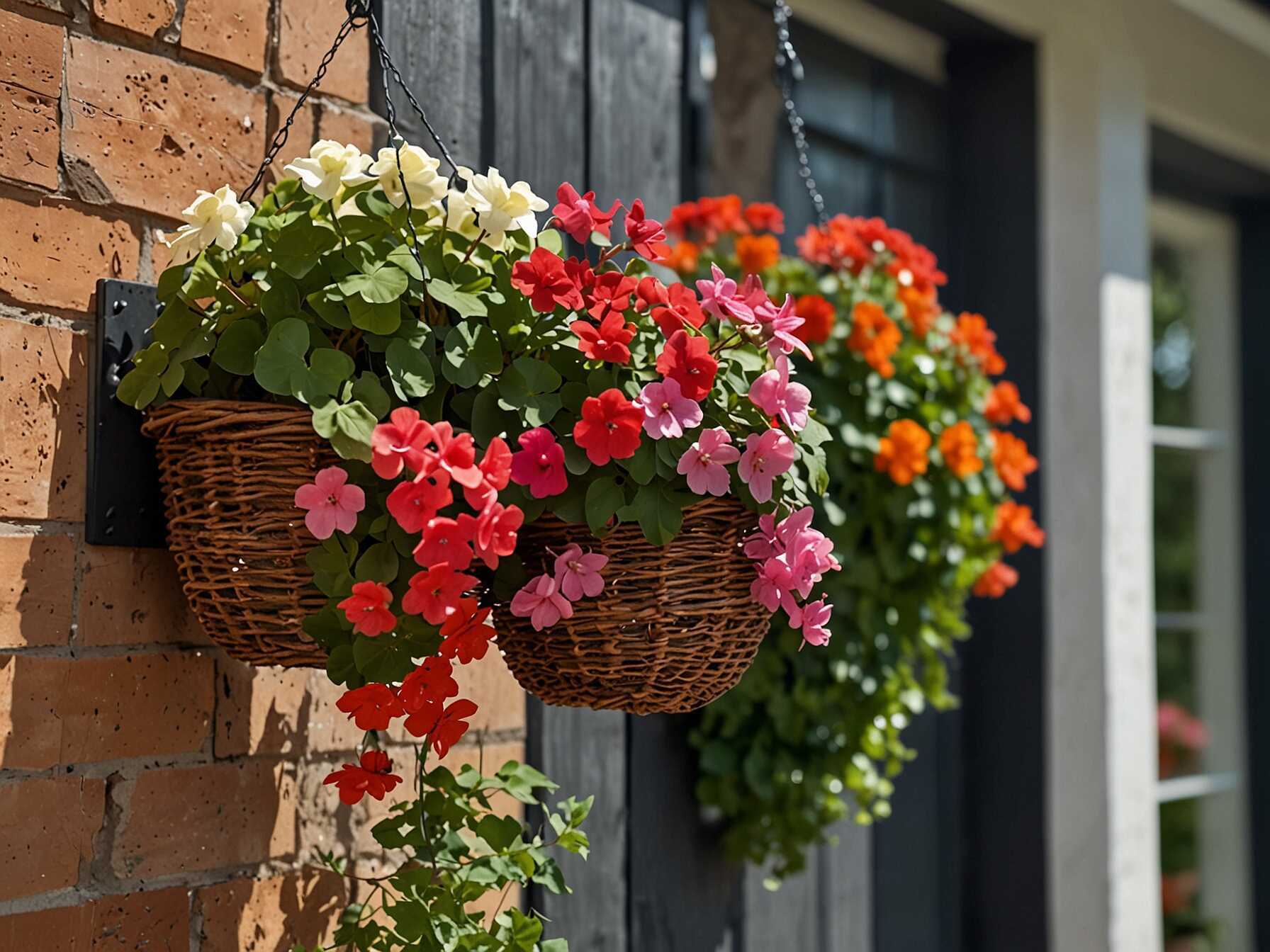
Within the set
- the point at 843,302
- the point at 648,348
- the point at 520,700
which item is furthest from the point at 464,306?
the point at 843,302

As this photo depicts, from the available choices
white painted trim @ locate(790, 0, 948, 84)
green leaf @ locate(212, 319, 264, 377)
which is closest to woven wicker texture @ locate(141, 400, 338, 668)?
green leaf @ locate(212, 319, 264, 377)

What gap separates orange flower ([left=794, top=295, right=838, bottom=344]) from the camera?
1.52 m

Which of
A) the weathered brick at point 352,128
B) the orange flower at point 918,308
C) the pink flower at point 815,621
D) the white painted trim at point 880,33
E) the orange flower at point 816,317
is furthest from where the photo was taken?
the white painted trim at point 880,33

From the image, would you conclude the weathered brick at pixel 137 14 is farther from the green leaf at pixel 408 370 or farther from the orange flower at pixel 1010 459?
the orange flower at pixel 1010 459

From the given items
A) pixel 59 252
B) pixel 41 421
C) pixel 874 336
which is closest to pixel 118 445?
pixel 41 421

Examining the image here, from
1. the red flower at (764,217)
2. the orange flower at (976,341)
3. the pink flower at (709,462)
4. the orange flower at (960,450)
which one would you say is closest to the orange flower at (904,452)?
the orange flower at (960,450)

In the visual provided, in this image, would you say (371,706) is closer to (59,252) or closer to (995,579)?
(59,252)

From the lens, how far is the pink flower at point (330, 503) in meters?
0.91

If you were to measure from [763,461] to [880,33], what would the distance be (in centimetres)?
153

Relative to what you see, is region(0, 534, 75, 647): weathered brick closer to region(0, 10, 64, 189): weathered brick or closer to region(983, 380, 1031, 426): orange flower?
region(0, 10, 64, 189): weathered brick

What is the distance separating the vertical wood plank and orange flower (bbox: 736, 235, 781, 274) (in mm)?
337

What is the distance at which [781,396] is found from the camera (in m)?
1.00

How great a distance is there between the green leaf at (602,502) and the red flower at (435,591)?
0.11 metres

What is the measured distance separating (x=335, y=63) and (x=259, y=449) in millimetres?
541
